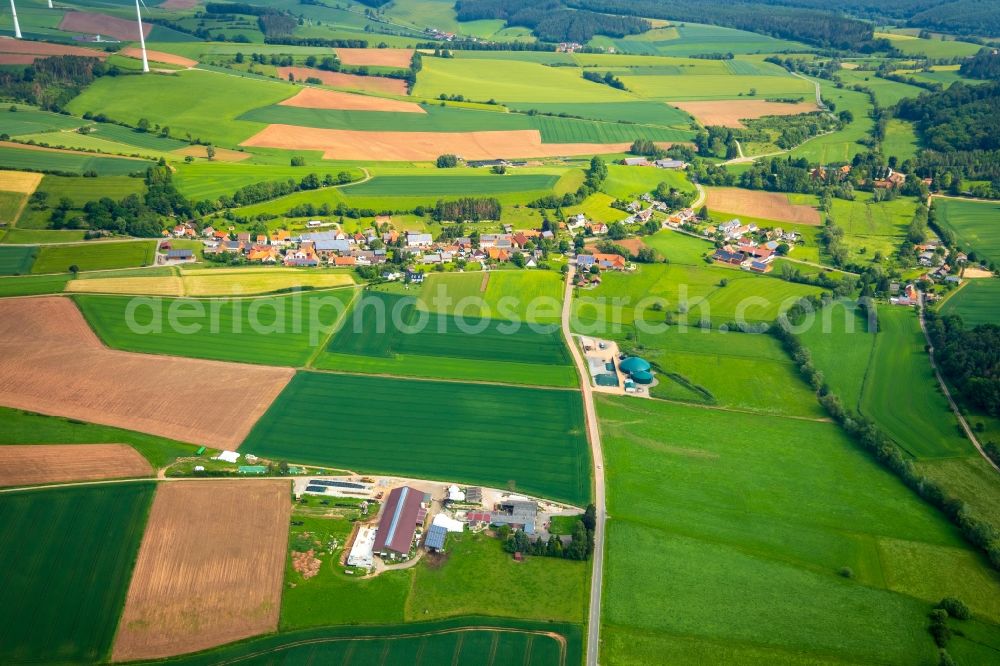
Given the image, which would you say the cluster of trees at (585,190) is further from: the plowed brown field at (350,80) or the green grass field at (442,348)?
the plowed brown field at (350,80)

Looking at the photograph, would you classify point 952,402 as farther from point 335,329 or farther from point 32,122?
point 32,122

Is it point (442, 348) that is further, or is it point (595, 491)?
point (442, 348)

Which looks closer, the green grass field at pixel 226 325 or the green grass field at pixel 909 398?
the green grass field at pixel 909 398

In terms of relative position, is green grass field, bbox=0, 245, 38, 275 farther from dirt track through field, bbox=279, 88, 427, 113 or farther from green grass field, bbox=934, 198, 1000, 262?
green grass field, bbox=934, 198, 1000, 262

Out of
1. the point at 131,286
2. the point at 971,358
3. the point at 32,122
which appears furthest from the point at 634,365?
the point at 32,122

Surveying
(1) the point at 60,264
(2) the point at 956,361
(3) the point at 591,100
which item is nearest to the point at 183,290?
(1) the point at 60,264

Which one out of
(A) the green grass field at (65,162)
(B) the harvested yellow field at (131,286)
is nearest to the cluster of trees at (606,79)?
(A) the green grass field at (65,162)
